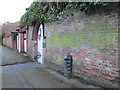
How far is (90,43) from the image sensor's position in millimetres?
4637

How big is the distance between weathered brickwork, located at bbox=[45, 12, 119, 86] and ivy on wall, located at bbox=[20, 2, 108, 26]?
0.36 meters

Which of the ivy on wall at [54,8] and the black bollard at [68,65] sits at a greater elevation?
the ivy on wall at [54,8]

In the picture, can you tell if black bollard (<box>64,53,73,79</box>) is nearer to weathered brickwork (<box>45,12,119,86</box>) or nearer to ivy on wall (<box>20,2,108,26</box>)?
weathered brickwork (<box>45,12,119,86</box>)

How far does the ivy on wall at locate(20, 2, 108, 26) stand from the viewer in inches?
169

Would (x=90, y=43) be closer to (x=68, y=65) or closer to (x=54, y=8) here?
(x=68, y=65)

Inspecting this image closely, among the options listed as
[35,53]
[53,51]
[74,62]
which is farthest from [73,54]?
[35,53]

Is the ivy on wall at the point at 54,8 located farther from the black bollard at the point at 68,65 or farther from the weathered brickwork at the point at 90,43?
the black bollard at the point at 68,65

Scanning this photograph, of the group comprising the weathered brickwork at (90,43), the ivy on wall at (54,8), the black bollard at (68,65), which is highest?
the ivy on wall at (54,8)

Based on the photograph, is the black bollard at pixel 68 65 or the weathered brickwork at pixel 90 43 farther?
the black bollard at pixel 68 65

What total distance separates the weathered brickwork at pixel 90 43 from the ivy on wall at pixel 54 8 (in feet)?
1.17

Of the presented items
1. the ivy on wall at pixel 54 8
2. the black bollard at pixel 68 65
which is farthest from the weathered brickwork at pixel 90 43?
the ivy on wall at pixel 54 8

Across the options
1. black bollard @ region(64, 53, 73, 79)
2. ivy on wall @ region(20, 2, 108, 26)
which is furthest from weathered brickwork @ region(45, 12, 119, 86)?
ivy on wall @ region(20, 2, 108, 26)

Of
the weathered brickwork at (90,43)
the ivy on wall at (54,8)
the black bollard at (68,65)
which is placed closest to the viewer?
the weathered brickwork at (90,43)

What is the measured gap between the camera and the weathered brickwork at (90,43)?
12.8 ft
